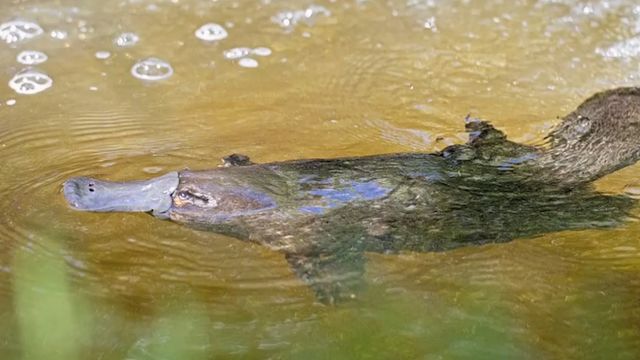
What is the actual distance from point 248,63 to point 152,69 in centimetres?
48

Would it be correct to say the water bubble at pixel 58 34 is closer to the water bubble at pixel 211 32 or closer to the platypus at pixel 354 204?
the water bubble at pixel 211 32

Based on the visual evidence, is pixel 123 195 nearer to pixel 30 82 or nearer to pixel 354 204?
pixel 354 204

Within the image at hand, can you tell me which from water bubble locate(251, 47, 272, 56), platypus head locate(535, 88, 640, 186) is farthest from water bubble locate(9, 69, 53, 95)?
platypus head locate(535, 88, 640, 186)

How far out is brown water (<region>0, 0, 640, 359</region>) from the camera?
2475 millimetres

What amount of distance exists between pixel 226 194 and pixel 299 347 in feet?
2.05

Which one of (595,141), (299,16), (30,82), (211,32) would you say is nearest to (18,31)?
(30,82)

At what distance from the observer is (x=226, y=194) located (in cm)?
280

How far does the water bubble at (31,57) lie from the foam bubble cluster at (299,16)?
128 cm

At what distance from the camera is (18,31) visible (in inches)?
179

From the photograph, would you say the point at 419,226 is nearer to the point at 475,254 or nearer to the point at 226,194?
the point at 475,254

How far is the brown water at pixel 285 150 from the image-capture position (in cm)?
247

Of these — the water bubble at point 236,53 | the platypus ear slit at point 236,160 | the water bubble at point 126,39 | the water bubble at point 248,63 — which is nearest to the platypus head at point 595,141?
the platypus ear slit at point 236,160

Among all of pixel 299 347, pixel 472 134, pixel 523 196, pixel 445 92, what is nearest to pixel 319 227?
pixel 299 347

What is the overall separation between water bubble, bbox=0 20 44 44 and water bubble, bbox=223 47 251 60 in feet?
3.32
